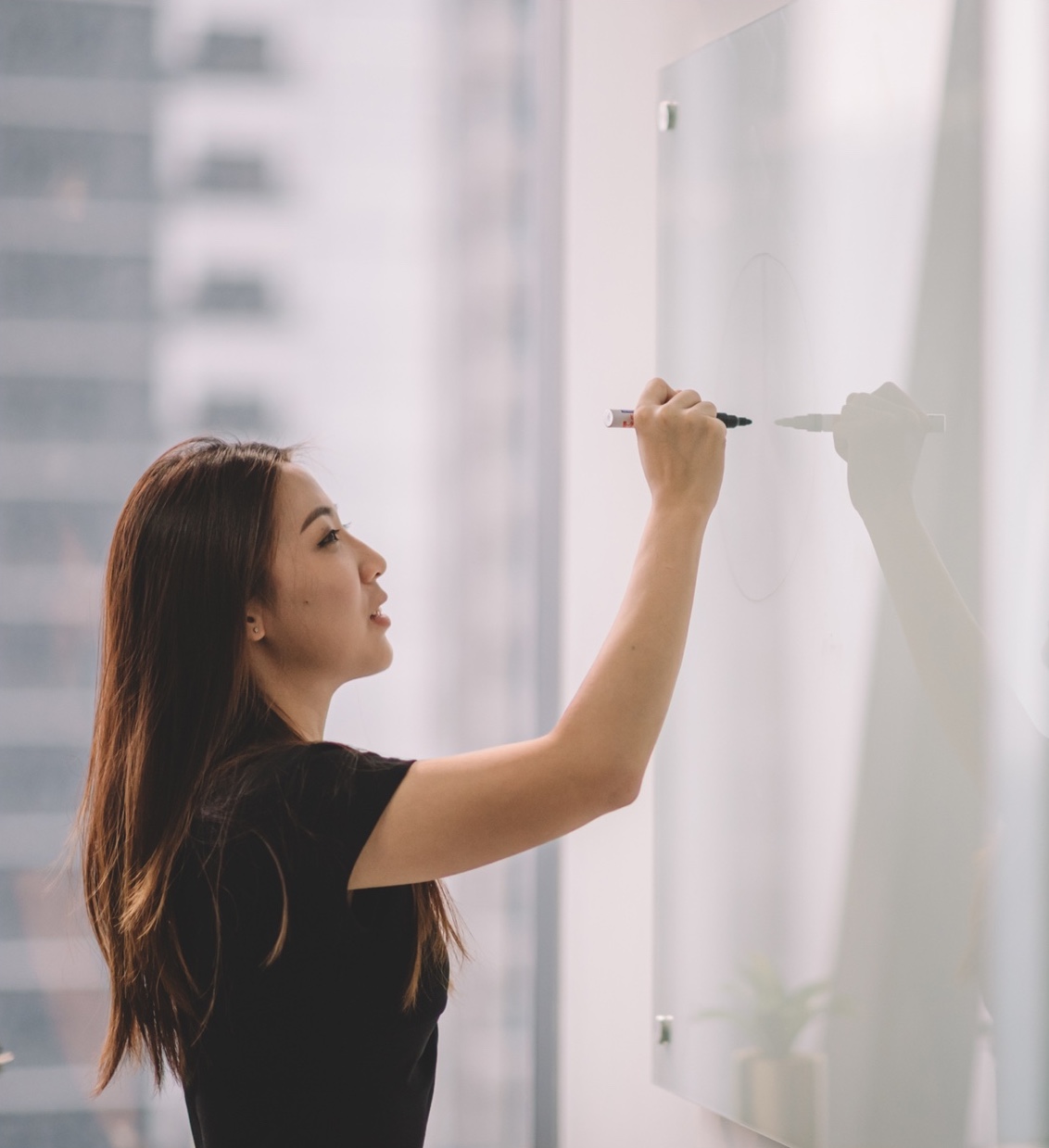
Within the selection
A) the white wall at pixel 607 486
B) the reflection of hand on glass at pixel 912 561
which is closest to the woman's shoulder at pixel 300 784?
the reflection of hand on glass at pixel 912 561

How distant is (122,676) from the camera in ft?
2.64

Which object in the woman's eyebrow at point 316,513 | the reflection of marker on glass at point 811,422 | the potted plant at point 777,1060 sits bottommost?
the potted plant at point 777,1060

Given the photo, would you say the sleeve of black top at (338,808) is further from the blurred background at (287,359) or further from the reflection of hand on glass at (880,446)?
the blurred background at (287,359)

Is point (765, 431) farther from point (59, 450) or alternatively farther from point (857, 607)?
point (59, 450)

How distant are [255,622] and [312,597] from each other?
0.04 metres

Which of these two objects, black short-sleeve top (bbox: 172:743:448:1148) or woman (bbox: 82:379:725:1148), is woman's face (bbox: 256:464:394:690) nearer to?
woman (bbox: 82:379:725:1148)

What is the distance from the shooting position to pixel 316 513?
0.82m

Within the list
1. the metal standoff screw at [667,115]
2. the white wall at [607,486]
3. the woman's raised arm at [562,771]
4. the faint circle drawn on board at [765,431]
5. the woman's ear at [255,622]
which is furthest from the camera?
the white wall at [607,486]

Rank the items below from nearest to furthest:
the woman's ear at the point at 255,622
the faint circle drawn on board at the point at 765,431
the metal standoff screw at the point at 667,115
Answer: the woman's ear at the point at 255,622
the faint circle drawn on board at the point at 765,431
the metal standoff screw at the point at 667,115

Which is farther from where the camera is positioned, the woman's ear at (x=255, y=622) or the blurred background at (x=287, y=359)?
the blurred background at (x=287, y=359)

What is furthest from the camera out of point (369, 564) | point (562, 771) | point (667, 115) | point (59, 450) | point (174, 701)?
point (59, 450)

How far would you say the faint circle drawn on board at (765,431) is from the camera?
914 millimetres

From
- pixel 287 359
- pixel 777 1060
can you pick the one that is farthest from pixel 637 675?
pixel 287 359

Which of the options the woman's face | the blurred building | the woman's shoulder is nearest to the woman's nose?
the woman's face
